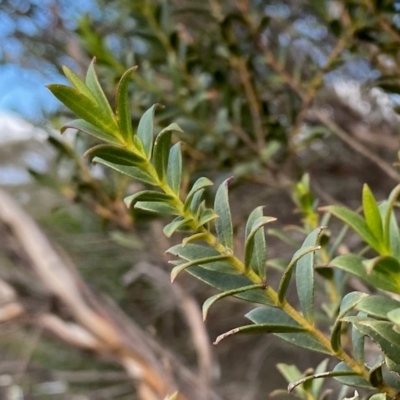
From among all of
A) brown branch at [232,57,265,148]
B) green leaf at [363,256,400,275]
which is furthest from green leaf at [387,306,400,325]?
brown branch at [232,57,265,148]

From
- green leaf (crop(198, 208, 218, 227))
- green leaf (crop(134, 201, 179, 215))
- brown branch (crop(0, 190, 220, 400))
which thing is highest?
green leaf (crop(134, 201, 179, 215))

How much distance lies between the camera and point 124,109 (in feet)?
0.73

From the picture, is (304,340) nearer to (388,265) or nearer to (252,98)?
(388,265)

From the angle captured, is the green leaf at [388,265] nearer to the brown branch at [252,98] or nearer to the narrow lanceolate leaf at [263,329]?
the narrow lanceolate leaf at [263,329]

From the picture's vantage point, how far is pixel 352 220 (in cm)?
20

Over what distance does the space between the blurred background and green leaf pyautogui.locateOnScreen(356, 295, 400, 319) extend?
0.11 m

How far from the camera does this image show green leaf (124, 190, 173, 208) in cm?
22

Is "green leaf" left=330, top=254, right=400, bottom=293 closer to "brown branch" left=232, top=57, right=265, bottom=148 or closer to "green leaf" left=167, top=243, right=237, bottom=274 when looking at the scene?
"green leaf" left=167, top=243, right=237, bottom=274

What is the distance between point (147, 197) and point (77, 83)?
0.06 m

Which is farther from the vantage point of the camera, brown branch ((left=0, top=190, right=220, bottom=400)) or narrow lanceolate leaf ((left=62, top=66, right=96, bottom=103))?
brown branch ((left=0, top=190, right=220, bottom=400))

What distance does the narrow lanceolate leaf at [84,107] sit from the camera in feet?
0.70

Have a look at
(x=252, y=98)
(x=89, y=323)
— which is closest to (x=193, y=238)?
(x=252, y=98)

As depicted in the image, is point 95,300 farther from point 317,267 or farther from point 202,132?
point 317,267

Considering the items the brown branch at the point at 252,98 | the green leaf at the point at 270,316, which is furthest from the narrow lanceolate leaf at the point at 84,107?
the brown branch at the point at 252,98
